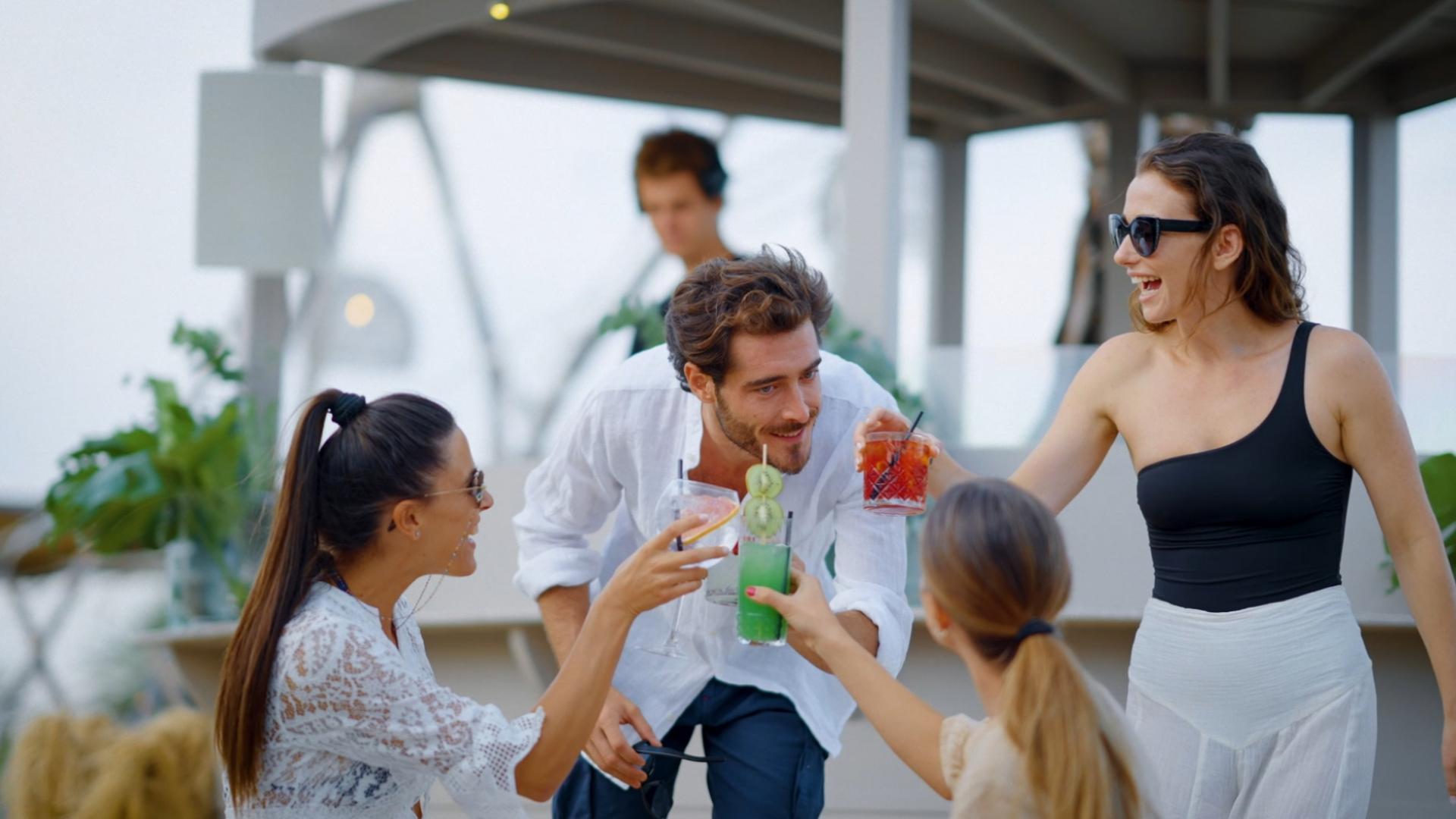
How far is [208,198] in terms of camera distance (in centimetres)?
632

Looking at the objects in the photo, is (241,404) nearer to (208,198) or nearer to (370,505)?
(208,198)

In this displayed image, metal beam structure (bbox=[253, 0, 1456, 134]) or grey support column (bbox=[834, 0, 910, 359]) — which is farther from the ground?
metal beam structure (bbox=[253, 0, 1456, 134])

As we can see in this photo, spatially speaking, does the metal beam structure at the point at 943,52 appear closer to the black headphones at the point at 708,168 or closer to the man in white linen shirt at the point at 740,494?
the black headphones at the point at 708,168

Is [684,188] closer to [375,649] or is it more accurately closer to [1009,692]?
[375,649]

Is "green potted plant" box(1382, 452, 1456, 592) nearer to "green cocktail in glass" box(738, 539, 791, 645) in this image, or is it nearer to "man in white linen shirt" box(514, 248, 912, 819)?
"man in white linen shirt" box(514, 248, 912, 819)

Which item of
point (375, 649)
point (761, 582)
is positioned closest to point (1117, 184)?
point (761, 582)

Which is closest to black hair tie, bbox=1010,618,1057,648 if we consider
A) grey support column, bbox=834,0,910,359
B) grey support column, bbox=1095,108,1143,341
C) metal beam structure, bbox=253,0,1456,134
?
grey support column, bbox=834,0,910,359

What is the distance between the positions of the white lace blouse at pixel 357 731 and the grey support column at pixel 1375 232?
703 centimetres

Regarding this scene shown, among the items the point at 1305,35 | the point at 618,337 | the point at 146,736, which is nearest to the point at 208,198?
the point at 618,337

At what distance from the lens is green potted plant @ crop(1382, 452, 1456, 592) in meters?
4.46

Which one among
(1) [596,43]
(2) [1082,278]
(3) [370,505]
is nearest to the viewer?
(3) [370,505]

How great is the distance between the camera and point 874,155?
529 cm

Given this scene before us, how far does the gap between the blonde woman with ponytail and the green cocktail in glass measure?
8.5 inches

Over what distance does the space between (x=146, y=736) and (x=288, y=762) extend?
3.30 metres
